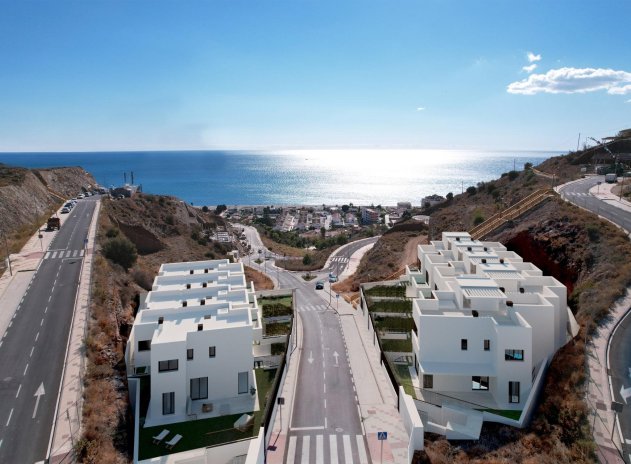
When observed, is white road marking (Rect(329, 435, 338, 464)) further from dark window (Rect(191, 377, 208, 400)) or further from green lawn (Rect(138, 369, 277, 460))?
dark window (Rect(191, 377, 208, 400))

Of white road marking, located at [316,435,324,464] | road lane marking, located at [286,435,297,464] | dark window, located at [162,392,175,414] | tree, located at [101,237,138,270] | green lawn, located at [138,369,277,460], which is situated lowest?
road lane marking, located at [286,435,297,464]

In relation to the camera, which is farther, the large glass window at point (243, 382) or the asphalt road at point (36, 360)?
the large glass window at point (243, 382)

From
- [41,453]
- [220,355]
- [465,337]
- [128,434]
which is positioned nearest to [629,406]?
[465,337]

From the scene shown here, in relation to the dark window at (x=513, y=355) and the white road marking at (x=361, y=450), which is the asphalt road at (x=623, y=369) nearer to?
the dark window at (x=513, y=355)

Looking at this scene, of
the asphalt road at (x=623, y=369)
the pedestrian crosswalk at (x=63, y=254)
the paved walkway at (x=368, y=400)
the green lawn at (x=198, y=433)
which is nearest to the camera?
the asphalt road at (x=623, y=369)

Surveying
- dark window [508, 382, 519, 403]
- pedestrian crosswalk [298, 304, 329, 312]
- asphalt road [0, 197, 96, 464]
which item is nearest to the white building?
asphalt road [0, 197, 96, 464]

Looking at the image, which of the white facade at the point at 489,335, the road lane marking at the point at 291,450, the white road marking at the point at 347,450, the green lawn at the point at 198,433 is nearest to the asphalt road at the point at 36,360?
the green lawn at the point at 198,433
